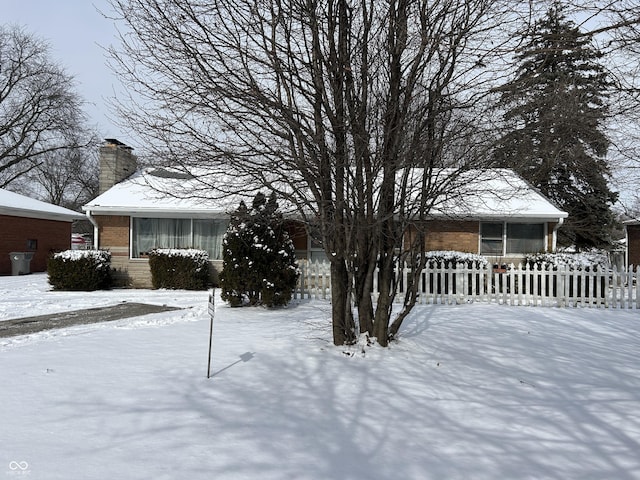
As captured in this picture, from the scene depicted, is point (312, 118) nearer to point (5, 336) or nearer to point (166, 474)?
point (166, 474)

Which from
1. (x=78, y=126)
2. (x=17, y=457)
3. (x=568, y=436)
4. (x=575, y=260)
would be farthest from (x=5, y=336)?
(x=78, y=126)

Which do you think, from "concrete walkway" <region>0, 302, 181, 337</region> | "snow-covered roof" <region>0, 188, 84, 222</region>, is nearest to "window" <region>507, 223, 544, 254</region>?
"concrete walkway" <region>0, 302, 181, 337</region>

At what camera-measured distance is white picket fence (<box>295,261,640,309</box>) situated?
38.6 feet

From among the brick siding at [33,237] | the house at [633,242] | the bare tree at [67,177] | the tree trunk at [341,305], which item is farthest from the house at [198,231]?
the bare tree at [67,177]

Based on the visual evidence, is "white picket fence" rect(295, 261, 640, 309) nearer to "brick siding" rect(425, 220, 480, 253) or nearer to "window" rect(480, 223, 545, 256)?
"brick siding" rect(425, 220, 480, 253)

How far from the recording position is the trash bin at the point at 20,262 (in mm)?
21109

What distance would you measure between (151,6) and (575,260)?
12653mm

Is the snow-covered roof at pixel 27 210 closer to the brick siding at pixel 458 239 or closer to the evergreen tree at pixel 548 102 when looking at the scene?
the brick siding at pixel 458 239

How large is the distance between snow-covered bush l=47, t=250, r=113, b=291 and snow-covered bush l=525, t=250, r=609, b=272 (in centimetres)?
1342

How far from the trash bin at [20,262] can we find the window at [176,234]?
8946 millimetres

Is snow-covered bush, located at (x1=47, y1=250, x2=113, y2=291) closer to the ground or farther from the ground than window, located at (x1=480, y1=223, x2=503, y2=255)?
closer to the ground

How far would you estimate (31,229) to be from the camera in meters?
23.2

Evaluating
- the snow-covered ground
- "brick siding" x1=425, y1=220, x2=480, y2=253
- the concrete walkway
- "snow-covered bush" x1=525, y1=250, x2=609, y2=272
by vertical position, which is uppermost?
"brick siding" x1=425, y1=220, x2=480, y2=253

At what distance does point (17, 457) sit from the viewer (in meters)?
3.36
